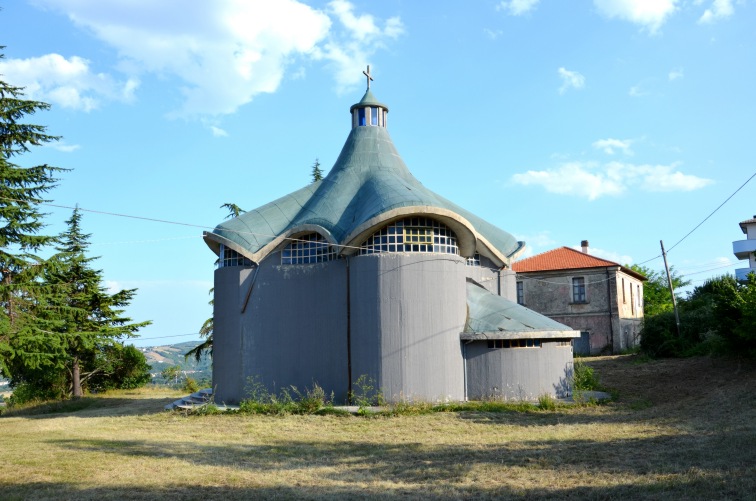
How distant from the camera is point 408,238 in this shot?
20.5 metres

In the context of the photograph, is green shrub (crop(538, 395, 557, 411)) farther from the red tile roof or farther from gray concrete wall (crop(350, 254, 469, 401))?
the red tile roof

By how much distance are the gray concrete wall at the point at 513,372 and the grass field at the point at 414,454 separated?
77.0 inches

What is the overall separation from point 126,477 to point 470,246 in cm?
1400

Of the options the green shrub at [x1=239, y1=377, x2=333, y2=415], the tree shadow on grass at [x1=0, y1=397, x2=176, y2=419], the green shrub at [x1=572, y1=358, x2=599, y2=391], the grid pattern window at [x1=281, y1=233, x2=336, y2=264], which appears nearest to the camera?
the green shrub at [x1=239, y1=377, x2=333, y2=415]

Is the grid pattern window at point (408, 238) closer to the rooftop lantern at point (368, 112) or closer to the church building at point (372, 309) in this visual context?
the church building at point (372, 309)

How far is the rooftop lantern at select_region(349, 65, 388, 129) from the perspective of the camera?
25281 mm

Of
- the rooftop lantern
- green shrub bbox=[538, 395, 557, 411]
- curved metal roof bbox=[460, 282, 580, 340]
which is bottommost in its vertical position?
green shrub bbox=[538, 395, 557, 411]

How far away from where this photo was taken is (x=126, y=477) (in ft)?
34.8

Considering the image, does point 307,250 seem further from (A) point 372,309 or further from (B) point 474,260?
(B) point 474,260

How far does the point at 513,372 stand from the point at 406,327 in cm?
350

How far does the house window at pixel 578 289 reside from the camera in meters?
37.7

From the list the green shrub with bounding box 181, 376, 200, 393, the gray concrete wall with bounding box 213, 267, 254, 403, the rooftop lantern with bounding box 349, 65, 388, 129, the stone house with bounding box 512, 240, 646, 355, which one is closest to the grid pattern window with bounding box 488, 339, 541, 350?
the gray concrete wall with bounding box 213, 267, 254, 403

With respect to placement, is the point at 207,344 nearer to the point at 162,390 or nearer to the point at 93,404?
the point at 162,390

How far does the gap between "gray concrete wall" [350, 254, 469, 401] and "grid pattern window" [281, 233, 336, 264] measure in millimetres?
1571
